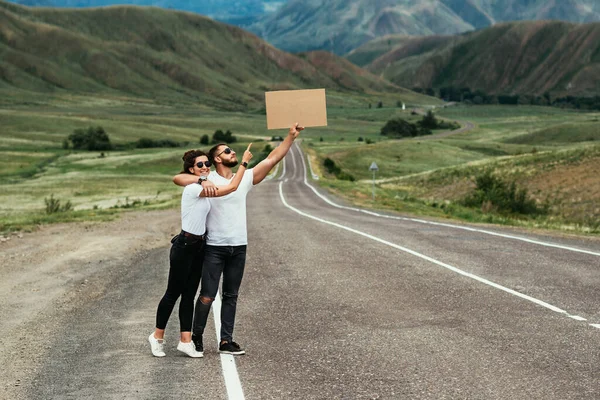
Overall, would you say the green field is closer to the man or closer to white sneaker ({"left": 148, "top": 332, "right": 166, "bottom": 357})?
white sneaker ({"left": 148, "top": 332, "right": 166, "bottom": 357})

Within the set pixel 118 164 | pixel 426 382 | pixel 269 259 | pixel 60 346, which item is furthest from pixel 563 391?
pixel 118 164

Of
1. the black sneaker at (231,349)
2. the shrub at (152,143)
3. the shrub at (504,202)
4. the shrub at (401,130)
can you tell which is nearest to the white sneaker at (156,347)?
the black sneaker at (231,349)

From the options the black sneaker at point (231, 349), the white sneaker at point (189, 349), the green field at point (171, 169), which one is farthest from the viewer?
the green field at point (171, 169)

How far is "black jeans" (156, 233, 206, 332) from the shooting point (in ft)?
27.9

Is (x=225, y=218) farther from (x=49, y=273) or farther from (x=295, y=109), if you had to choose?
(x=49, y=273)

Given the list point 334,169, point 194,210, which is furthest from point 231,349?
point 334,169

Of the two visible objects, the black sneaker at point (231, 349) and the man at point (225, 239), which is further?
the black sneaker at point (231, 349)

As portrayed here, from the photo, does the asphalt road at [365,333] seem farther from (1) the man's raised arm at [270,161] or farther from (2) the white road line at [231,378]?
(1) the man's raised arm at [270,161]

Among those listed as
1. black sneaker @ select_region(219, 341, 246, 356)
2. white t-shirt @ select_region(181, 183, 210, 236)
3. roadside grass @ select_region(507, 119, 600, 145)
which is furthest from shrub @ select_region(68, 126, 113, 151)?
white t-shirt @ select_region(181, 183, 210, 236)

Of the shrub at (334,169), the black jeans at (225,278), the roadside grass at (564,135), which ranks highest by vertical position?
the black jeans at (225,278)

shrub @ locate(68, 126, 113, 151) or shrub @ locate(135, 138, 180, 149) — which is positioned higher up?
shrub @ locate(68, 126, 113, 151)

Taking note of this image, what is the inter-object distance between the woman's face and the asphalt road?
1.99 meters

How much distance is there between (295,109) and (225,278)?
2018 millimetres

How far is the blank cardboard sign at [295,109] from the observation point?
354 inches
